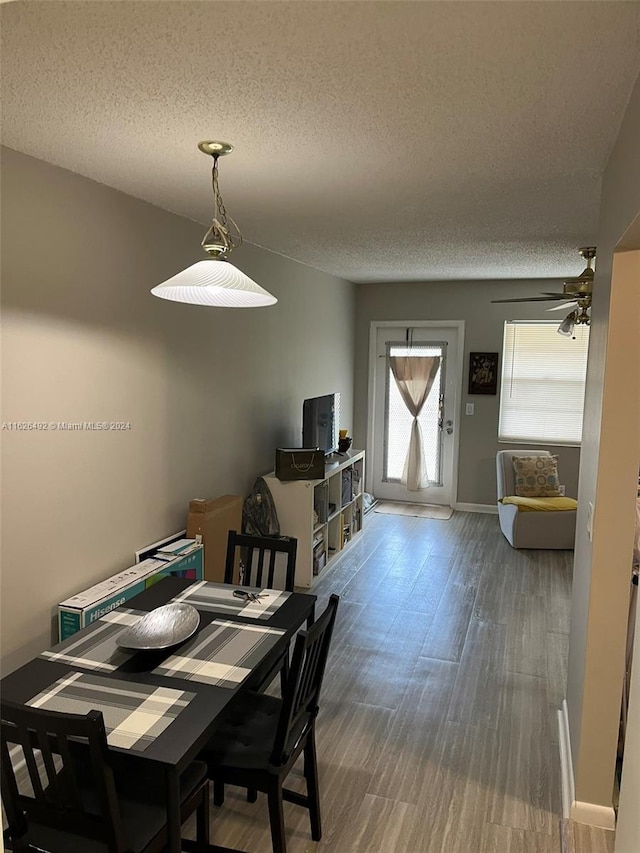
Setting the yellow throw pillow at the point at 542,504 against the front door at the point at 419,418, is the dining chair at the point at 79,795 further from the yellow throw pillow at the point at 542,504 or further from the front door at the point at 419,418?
the front door at the point at 419,418

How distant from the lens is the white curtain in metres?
6.82

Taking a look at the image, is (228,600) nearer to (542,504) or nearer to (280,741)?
(280,741)

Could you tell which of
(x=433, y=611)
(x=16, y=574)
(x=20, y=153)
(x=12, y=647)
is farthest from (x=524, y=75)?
(x=433, y=611)

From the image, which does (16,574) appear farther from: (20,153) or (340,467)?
(340,467)

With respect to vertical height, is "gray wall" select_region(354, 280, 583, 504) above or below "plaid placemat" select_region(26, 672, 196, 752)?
above

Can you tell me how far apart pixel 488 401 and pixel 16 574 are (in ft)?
17.2

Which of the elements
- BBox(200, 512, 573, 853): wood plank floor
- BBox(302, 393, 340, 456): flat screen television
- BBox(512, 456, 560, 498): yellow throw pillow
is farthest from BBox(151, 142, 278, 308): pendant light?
BBox(512, 456, 560, 498): yellow throw pillow

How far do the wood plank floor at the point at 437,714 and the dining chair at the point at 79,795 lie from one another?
0.64 meters

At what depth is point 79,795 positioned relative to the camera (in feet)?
5.34

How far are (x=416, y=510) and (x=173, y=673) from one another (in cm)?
511

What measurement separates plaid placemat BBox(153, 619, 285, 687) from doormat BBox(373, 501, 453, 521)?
453 cm

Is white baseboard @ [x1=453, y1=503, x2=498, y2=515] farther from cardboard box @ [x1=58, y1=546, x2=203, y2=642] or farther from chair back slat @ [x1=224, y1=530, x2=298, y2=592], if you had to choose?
chair back slat @ [x1=224, y1=530, x2=298, y2=592]

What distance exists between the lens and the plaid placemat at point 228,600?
240 cm

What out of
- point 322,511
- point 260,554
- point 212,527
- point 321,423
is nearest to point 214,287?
point 260,554
